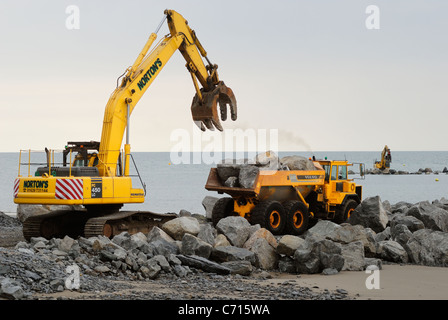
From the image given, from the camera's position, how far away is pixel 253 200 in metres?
19.0

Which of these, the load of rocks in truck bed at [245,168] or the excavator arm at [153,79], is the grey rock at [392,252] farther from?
the excavator arm at [153,79]

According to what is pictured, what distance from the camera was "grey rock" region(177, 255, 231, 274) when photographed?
12641 mm

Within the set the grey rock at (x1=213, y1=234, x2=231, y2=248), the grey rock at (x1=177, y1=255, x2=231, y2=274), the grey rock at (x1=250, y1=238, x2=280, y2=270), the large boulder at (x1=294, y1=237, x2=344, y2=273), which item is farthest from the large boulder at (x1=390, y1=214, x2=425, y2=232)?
the grey rock at (x1=177, y1=255, x2=231, y2=274)

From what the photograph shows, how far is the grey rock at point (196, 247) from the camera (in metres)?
13.6

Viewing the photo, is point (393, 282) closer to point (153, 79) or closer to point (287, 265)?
point (287, 265)

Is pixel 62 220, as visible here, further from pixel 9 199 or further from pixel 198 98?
pixel 9 199

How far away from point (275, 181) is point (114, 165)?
490cm

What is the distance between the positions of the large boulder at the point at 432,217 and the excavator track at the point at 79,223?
7247mm

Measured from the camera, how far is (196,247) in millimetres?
13602

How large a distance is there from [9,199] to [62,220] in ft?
108

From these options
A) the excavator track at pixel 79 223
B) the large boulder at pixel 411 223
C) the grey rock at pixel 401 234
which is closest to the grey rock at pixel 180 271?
the excavator track at pixel 79 223

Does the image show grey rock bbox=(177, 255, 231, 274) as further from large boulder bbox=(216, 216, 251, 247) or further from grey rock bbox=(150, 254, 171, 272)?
large boulder bbox=(216, 216, 251, 247)

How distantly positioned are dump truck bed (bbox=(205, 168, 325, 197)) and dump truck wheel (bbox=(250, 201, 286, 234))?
447 millimetres

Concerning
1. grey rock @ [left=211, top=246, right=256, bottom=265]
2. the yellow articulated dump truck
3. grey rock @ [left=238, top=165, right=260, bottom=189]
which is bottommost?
grey rock @ [left=211, top=246, right=256, bottom=265]
